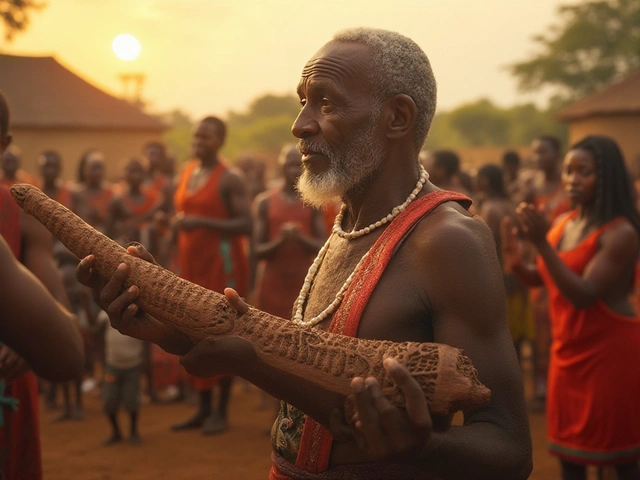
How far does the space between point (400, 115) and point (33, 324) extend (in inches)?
50.8

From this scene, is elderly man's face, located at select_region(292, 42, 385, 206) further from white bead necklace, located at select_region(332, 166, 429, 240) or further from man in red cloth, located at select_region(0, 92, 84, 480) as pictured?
man in red cloth, located at select_region(0, 92, 84, 480)

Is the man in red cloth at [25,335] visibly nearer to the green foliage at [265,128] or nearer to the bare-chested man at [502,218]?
the bare-chested man at [502,218]

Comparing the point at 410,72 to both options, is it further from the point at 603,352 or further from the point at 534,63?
the point at 534,63

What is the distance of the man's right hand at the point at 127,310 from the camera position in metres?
2.11

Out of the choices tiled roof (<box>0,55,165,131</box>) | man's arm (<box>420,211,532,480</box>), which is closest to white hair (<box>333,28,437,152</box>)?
man's arm (<box>420,211,532,480</box>)

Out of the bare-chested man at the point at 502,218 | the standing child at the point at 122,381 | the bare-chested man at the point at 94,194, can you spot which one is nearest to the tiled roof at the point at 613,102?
the bare-chested man at the point at 502,218

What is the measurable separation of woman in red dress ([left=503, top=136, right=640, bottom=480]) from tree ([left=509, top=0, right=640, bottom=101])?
4584 cm

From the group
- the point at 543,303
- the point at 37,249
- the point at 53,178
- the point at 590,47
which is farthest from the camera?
the point at 590,47

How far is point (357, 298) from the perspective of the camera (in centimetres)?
226

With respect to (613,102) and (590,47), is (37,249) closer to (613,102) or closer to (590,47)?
(613,102)

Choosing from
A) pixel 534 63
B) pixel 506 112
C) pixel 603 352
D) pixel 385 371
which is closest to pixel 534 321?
pixel 603 352

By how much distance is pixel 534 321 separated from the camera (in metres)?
8.40

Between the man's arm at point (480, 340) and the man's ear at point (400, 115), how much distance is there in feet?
1.29

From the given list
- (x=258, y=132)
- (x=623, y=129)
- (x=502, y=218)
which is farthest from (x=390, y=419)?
(x=258, y=132)
